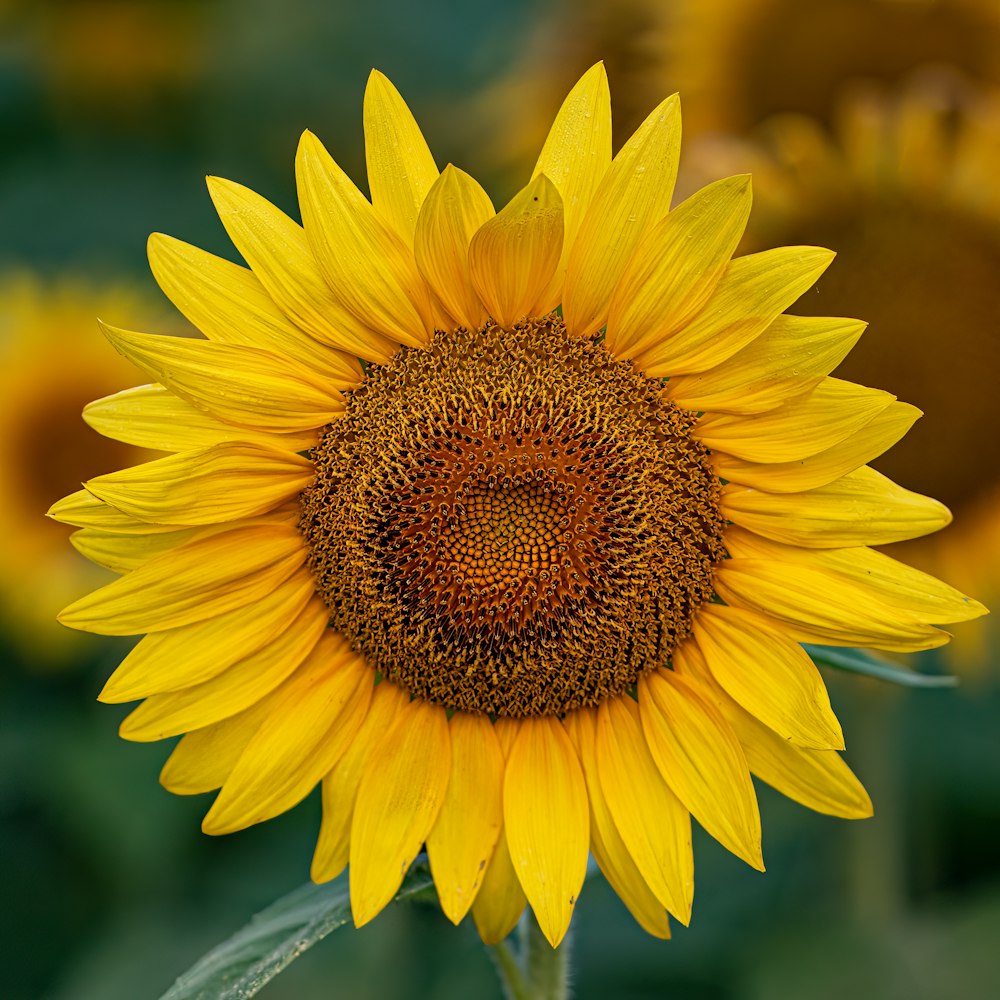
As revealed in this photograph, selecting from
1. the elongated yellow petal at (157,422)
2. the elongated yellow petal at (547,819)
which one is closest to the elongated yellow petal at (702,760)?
the elongated yellow petal at (547,819)

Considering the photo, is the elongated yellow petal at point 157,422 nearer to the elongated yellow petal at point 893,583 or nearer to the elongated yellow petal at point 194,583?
the elongated yellow petal at point 194,583

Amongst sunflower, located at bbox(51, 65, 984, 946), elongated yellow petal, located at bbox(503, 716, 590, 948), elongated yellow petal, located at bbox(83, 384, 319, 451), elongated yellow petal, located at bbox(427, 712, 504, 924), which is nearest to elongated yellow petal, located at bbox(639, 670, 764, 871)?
sunflower, located at bbox(51, 65, 984, 946)

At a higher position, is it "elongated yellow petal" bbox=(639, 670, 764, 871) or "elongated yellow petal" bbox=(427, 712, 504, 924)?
"elongated yellow petal" bbox=(639, 670, 764, 871)

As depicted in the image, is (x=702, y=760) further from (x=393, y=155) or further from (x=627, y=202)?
(x=393, y=155)

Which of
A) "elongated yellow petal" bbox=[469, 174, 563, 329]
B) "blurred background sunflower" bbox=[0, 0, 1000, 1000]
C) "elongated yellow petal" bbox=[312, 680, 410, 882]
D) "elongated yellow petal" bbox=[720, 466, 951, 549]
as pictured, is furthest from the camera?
"blurred background sunflower" bbox=[0, 0, 1000, 1000]

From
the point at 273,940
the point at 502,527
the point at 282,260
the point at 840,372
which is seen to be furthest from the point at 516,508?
the point at 840,372

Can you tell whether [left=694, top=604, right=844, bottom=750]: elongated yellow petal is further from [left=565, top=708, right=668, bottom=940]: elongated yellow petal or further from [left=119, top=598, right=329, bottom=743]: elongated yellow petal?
[left=119, top=598, right=329, bottom=743]: elongated yellow petal
